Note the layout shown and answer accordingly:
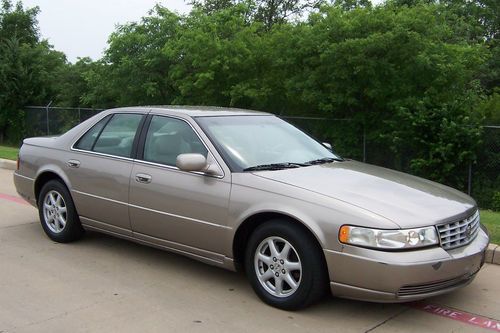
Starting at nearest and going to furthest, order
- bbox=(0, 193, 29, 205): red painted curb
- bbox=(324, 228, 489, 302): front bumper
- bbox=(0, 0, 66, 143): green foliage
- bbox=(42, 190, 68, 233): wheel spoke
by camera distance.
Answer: bbox=(324, 228, 489, 302): front bumper
bbox=(42, 190, 68, 233): wheel spoke
bbox=(0, 193, 29, 205): red painted curb
bbox=(0, 0, 66, 143): green foliage

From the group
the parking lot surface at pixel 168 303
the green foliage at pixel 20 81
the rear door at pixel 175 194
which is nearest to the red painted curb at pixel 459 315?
the parking lot surface at pixel 168 303

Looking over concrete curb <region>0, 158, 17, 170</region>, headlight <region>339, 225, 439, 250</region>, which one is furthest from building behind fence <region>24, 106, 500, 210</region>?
headlight <region>339, 225, 439, 250</region>

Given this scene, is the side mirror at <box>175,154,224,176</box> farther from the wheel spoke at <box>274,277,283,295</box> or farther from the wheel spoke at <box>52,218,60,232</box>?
the wheel spoke at <box>52,218,60,232</box>

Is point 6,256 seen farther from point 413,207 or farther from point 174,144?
point 413,207

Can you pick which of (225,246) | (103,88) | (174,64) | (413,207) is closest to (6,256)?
(225,246)

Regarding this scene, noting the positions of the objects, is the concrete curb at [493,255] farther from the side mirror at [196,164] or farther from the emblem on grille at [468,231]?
the side mirror at [196,164]

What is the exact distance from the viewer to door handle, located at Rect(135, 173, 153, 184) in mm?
5324

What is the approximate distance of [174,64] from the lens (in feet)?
52.3

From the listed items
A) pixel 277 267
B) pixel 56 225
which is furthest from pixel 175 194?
pixel 56 225

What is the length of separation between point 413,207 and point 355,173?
847 millimetres

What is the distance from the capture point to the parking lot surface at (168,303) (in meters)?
4.18

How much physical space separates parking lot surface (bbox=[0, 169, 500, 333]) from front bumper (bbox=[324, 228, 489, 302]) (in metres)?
0.29

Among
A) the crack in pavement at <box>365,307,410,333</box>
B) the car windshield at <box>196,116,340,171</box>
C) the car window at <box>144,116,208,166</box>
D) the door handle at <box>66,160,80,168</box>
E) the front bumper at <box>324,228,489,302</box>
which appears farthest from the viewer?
the door handle at <box>66,160,80,168</box>

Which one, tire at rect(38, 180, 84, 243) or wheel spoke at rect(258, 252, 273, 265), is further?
tire at rect(38, 180, 84, 243)
